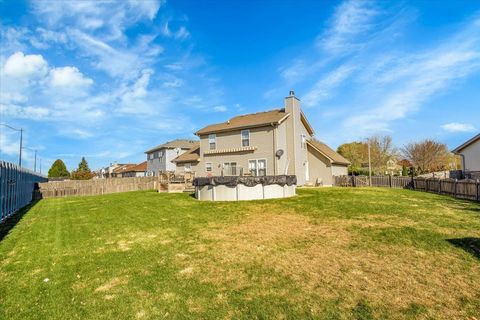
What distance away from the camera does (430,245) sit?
7062mm

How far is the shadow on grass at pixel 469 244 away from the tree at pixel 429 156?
49754mm

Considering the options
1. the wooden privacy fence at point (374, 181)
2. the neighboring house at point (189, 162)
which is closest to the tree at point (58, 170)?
the neighboring house at point (189, 162)

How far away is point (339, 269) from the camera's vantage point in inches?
228

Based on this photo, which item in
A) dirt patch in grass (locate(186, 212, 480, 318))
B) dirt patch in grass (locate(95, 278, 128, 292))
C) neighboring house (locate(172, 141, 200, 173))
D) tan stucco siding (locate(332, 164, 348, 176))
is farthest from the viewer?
neighboring house (locate(172, 141, 200, 173))

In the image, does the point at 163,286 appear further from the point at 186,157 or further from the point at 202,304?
the point at 186,157

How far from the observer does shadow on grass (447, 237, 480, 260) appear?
6523mm

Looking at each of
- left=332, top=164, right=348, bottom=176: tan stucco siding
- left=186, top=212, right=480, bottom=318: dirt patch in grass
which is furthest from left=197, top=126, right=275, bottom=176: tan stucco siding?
left=186, top=212, right=480, bottom=318: dirt patch in grass

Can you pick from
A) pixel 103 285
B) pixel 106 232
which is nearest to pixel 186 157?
pixel 106 232

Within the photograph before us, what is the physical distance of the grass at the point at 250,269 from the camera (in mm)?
4395

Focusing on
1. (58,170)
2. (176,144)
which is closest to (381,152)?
(176,144)

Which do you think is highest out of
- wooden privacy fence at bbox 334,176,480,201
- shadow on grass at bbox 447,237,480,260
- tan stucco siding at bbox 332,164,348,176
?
tan stucco siding at bbox 332,164,348,176

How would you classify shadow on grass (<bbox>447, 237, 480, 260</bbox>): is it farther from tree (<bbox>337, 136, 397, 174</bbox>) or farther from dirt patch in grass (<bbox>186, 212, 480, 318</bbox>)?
tree (<bbox>337, 136, 397, 174</bbox>)

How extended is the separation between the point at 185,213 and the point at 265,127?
14018 mm

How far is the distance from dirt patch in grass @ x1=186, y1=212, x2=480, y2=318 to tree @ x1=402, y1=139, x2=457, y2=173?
170 feet
